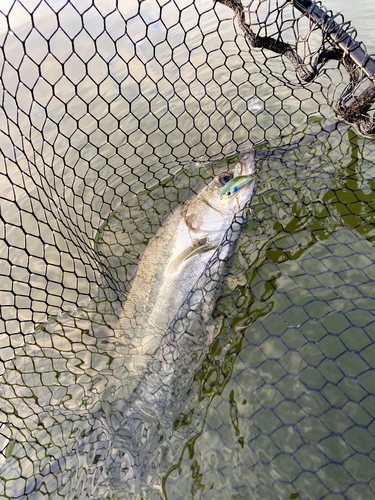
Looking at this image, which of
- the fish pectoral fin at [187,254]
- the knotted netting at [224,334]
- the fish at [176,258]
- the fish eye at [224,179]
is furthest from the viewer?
the fish eye at [224,179]

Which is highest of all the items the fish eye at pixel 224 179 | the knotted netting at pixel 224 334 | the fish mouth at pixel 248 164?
the fish mouth at pixel 248 164

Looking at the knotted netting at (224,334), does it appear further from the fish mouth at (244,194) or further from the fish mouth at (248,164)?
the fish mouth at (248,164)

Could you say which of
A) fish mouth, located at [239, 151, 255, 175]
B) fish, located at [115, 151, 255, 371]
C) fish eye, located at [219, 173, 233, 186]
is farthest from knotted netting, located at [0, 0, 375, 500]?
fish eye, located at [219, 173, 233, 186]

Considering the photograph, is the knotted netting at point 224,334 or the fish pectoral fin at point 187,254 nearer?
the knotted netting at point 224,334

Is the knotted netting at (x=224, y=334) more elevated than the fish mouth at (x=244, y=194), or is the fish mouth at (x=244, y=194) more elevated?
the fish mouth at (x=244, y=194)

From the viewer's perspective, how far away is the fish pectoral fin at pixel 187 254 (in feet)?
12.3

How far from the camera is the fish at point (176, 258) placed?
3.56 metres

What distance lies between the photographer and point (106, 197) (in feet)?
15.9

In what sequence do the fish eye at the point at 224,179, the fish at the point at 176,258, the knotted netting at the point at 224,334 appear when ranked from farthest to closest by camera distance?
the fish eye at the point at 224,179
the fish at the point at 176,258
the knotted netting at the point at 224,334

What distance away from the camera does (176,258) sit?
3762 millimetres

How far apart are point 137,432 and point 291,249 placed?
7.16 feet

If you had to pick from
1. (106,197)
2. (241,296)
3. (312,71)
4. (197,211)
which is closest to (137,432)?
(241,296)

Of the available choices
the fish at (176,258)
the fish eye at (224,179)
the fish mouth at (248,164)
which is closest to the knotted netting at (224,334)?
the fish at (176,258)

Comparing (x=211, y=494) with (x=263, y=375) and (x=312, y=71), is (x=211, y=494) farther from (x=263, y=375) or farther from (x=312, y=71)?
(x=312, y=71)
